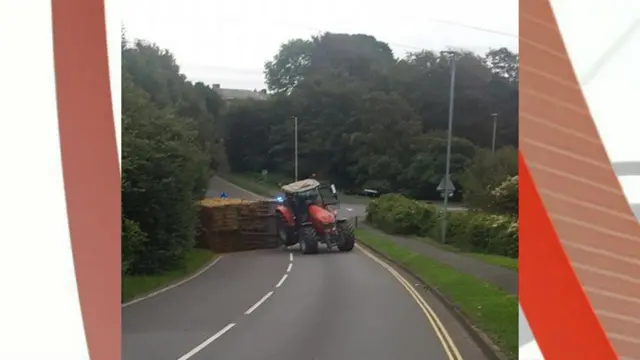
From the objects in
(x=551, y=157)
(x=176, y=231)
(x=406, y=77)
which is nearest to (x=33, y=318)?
(x=176, y=231)

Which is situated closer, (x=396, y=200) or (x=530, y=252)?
Answer: (x=530, y=252)

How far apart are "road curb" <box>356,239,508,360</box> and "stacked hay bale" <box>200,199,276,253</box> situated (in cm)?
43

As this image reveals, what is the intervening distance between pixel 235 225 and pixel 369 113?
779mm

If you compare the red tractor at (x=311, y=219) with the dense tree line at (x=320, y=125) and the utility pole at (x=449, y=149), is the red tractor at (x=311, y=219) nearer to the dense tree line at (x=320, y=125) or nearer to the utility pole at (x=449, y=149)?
the dense tree line at (x=320, y=125)

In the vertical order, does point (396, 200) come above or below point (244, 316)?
above

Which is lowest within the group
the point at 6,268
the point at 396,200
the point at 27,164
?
the point at 6,268

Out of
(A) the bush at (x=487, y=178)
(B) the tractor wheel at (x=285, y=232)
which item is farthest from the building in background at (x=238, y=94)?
(A) the bush at (x=487, y=178)

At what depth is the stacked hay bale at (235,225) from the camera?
2.39 m

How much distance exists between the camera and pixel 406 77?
2.35 metres

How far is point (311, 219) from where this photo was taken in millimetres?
2422

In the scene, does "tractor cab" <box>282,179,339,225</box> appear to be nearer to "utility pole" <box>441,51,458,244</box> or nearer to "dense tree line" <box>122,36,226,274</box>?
"dense tree line" <box>122,36,226,274</box>

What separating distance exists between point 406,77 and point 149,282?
1.42 metres

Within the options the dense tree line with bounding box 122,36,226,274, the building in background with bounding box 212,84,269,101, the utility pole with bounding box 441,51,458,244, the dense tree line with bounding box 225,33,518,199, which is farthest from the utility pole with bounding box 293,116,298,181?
the utility pole with bounding box 441,51,458,244

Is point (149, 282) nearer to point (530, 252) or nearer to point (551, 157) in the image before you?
point (530, 252)
